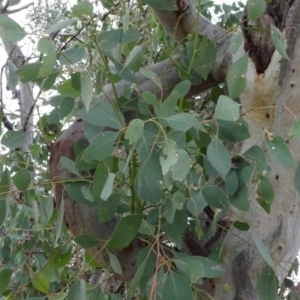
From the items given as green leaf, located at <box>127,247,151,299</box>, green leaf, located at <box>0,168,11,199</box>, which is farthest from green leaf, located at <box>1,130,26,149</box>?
green leaf, located at <box>127,247,151,299</box>

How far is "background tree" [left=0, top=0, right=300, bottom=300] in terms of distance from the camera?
79cm

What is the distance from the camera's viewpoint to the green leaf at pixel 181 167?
69 centimetres

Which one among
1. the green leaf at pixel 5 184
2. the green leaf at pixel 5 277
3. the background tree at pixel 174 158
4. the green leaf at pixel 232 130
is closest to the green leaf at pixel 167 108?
the background tree at pixel 174 158

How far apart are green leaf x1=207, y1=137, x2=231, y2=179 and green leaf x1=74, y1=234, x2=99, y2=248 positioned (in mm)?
304

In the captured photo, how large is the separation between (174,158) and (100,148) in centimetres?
14

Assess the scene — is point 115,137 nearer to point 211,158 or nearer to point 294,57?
point 211,158

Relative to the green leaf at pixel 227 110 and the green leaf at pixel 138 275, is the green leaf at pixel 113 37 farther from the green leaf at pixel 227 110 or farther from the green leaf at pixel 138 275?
the green leaf at pixel 138 275

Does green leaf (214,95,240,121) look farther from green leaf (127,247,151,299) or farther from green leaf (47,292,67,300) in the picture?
green leaf (47,292,67,300)

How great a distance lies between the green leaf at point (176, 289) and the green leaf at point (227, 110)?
233mm

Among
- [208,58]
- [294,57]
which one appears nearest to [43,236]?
[208,58]

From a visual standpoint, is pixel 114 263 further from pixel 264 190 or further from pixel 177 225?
pixel 264 190

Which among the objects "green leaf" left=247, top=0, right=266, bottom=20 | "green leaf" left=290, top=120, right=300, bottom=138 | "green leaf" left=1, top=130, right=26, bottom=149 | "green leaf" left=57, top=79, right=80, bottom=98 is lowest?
"green leaf" left=1, top=130, right=26, bottom=149

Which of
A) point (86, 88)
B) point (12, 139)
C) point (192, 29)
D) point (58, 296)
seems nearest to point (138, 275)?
point (58, 296)

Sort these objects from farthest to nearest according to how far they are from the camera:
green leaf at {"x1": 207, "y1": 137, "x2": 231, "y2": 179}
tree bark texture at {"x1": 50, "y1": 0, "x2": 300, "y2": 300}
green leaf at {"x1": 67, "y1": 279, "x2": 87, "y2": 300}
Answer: tree bark texture at {"x1": 50, "y1": 0, "x2": 300, "y2": 300}, green leaf at {"x1": 67, "y1": 279, "x2": 87, "y2": 300}, green leaf at {"x1": 207, "y1": 137, "x2": 231, "y2": 179}
